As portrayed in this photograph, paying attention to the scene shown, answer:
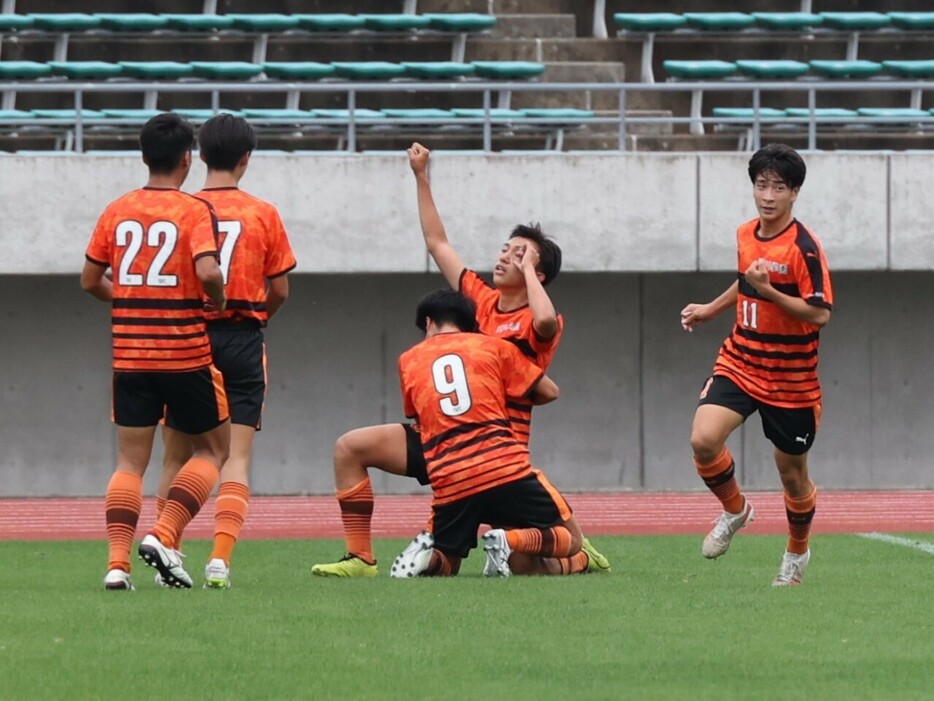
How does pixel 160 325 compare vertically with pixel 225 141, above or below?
below

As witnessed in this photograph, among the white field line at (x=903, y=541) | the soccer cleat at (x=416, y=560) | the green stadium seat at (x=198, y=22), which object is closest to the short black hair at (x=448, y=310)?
the soccer cleat at (x=416, y=560)

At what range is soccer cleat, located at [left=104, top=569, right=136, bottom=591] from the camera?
728 centimetres

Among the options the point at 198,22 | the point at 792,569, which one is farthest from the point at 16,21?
the point at 792,569

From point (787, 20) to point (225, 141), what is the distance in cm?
1416

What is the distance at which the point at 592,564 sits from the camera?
842cm

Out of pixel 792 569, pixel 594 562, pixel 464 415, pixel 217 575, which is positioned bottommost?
pixel 594 562

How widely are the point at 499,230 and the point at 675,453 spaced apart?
9.49 ft

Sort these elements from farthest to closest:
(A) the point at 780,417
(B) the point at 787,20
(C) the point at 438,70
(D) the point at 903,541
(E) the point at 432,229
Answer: (B) the point at 787,20 → (C) the point at 438,70 → (D) the point at 903,541 → (E) the point at 432,229 → (A) the point at 780,417

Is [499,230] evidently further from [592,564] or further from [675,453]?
[592,564]

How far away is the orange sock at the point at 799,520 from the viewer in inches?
310

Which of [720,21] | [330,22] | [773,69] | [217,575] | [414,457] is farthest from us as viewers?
[720,21]

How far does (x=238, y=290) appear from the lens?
7621mm

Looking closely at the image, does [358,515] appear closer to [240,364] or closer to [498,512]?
[498,512]

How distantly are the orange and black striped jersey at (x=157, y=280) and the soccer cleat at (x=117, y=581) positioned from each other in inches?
32.6
